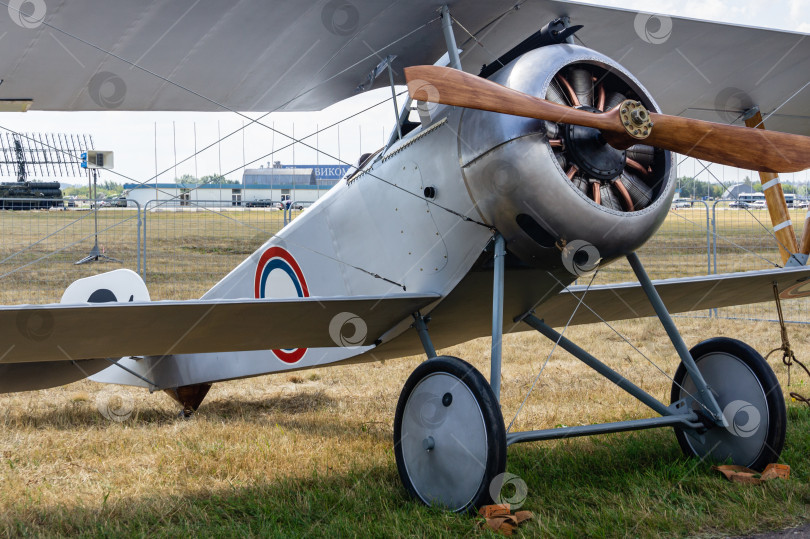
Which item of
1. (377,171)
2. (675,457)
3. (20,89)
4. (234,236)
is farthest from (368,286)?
(234,236)

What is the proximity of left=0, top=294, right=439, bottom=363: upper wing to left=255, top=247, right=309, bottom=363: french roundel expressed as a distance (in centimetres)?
80

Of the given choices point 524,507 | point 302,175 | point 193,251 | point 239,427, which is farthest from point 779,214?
point 193,251

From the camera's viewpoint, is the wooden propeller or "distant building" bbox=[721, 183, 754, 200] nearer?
the wooden propeller

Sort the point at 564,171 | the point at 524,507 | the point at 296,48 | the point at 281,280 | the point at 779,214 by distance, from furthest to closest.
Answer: the point at 779,214 < the point at 281,280 < the point at 296,48 < the point at 524,507 < the point at 564,171

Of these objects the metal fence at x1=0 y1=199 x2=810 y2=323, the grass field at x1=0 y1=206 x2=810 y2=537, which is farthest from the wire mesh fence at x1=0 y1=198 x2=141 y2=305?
the grass field at x1=0 y1=206 x2=810 y2=537

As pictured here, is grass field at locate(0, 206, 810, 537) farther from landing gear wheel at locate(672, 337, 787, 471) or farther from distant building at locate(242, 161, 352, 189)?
distant building at locate(242, 161, 352, 189)

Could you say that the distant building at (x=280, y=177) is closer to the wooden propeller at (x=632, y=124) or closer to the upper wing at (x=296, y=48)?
the upper wing at (x=296, y=48)

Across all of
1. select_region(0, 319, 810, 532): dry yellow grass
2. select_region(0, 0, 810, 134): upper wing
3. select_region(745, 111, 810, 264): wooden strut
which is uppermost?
select_region(0, 0, 810, 134): upper wing

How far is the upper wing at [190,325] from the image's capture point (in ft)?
10.1

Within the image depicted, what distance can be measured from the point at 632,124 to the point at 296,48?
212 cm

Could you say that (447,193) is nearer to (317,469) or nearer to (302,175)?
(317,469)

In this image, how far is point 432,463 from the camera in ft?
10.8

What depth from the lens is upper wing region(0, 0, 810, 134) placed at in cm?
382

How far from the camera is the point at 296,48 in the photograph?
421 centimetres
